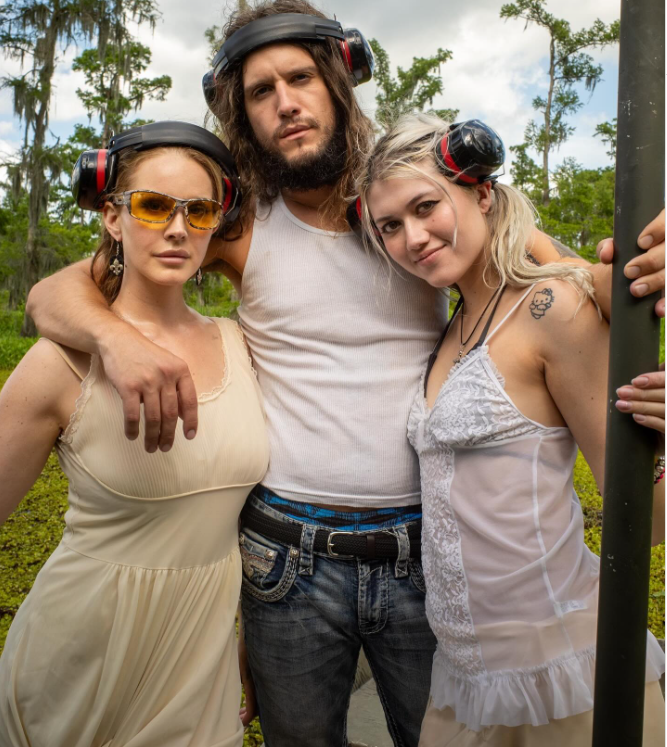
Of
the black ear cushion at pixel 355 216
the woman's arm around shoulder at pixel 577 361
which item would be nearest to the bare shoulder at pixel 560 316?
the woman's arm around shoulder at pixel 577 361

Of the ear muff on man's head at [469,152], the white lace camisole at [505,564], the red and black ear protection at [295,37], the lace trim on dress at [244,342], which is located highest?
the red and black ear protection at [295,37]

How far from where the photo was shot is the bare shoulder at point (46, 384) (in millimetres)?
1769

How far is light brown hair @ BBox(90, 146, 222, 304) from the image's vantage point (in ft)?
6.54

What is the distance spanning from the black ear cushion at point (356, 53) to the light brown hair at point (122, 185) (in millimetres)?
726

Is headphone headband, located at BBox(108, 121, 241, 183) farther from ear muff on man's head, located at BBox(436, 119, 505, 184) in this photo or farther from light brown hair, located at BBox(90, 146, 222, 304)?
ear muff on man's head, located at BBox(436, 119, 505, 184)

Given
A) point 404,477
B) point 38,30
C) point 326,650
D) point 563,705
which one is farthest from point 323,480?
point 38,30

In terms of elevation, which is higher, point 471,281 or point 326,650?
point 471,281

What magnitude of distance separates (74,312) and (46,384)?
0.22m

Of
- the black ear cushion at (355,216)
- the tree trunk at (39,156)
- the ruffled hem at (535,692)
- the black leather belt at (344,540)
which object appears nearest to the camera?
the ruffled hem at (535,692)

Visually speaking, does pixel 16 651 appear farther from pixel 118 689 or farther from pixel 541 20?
pixel 541 20

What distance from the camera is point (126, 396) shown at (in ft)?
5.12

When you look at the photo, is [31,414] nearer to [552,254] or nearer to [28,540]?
[552,254]

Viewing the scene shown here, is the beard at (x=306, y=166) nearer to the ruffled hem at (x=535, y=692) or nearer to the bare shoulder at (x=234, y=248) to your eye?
the bare shoulder at (x=234, y=248)

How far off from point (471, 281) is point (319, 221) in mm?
613
